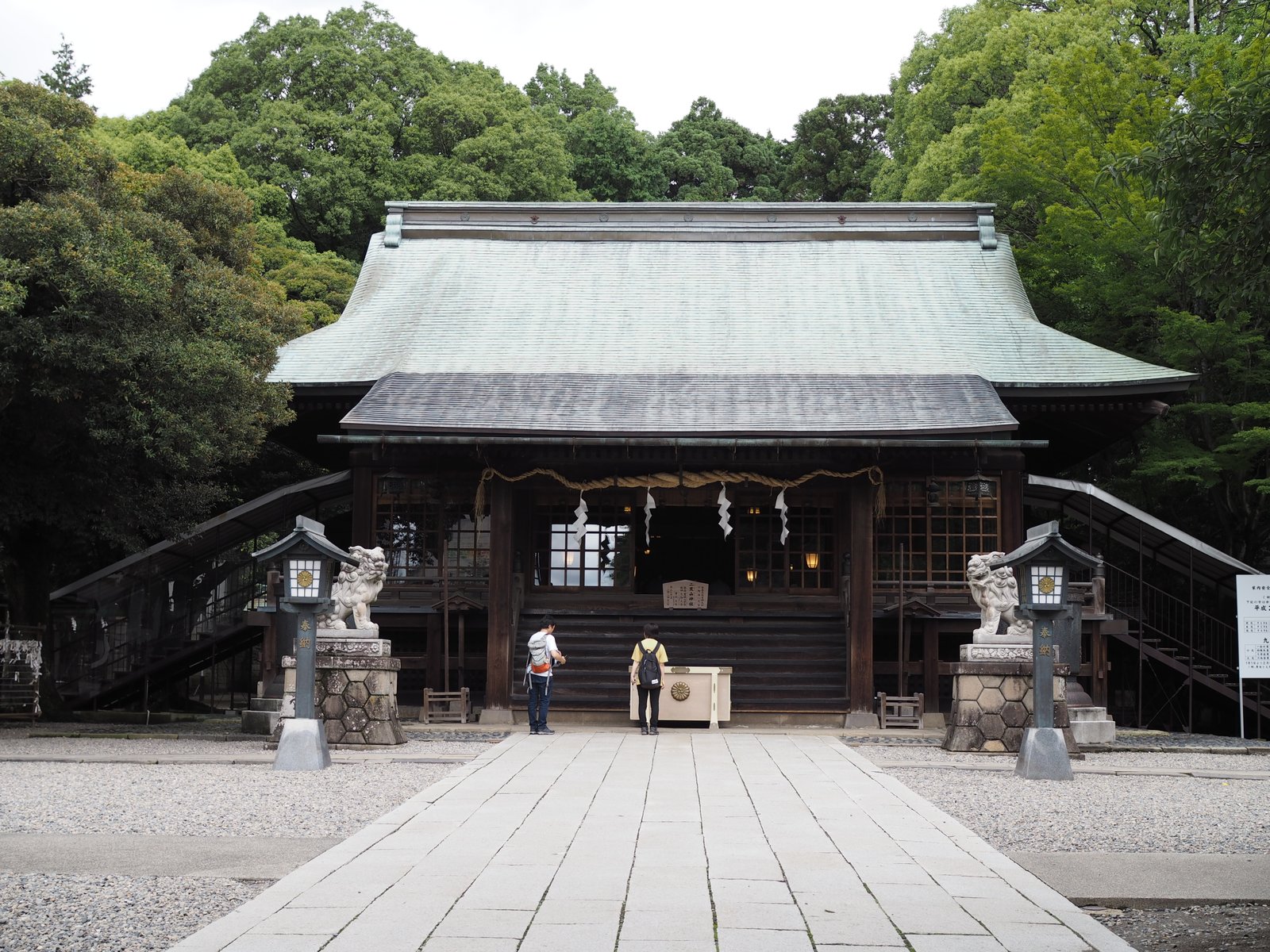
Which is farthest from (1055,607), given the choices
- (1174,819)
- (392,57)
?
(392,57)

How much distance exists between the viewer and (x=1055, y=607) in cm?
1198

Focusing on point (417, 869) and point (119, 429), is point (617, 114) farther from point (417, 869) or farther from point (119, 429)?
point (417, 869)

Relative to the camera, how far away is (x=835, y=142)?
4566cm

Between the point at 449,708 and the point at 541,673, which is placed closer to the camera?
the point at 541,673

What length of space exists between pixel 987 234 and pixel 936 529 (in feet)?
24.5

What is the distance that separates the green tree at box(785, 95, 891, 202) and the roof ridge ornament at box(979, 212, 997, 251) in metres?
22.0

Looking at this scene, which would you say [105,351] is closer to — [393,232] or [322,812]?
[322,812]

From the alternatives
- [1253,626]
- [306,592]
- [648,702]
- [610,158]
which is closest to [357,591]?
[306,592]

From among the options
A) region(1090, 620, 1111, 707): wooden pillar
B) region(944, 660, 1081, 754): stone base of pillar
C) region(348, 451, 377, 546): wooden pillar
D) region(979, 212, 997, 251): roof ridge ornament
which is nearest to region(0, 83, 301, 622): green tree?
region(348, 451, 377, 546): wooden pillar

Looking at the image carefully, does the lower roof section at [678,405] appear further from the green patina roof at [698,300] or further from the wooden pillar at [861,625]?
the wooden pillar at [861,625]

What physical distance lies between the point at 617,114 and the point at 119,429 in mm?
34956

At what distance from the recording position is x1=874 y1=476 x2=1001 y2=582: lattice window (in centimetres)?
1894

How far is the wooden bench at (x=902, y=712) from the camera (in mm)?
16969

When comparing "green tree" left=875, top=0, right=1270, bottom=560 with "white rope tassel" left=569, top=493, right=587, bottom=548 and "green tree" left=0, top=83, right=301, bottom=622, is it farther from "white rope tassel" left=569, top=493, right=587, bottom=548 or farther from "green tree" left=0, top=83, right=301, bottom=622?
"green tree" left=0, top=83, right=301, bottom=622
